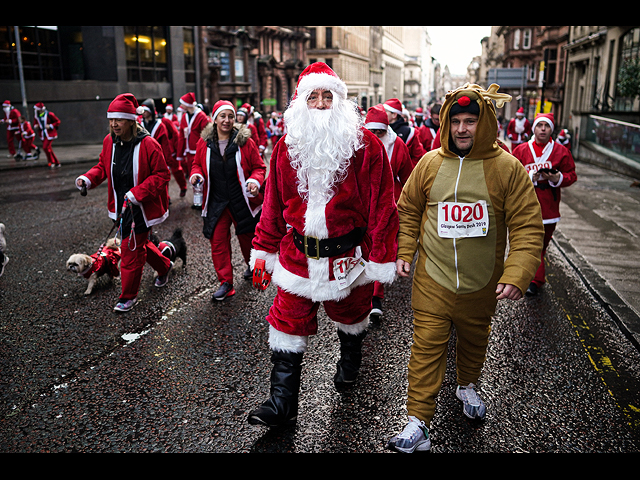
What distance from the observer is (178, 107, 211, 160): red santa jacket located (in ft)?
38.2

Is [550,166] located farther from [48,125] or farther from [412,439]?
[48,125]

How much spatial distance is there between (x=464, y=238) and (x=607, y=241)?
20.9 feet

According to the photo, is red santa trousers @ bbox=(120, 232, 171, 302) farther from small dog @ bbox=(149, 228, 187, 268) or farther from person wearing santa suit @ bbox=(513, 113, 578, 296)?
person wearing santa suit @ bbox=(513, 113, 578, 296)

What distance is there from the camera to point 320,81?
11.7ft

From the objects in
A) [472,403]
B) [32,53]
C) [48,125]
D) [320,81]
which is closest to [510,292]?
[472,403]

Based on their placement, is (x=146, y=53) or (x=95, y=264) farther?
(x=146, y=53)

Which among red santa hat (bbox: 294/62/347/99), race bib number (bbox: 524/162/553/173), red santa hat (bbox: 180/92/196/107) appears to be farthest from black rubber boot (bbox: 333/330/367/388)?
red santa hat (bbox: 180/92/196/107)

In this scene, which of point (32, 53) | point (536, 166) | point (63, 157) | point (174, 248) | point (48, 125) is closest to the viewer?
point (536, 166)

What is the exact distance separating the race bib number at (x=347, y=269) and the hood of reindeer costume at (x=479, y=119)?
0.84m

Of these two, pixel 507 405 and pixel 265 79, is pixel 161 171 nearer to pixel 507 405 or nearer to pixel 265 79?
pixel 507 405

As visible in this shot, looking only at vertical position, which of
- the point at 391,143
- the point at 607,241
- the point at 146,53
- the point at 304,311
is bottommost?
the point at 607,241

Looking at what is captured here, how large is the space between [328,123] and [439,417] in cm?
199

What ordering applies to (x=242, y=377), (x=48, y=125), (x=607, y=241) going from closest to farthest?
(x=242, y=377) → (x=607, y=241) → (x=48, y=125)

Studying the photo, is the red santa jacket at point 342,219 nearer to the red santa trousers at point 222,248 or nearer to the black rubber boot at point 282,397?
the black rubber boot at point 282,397
